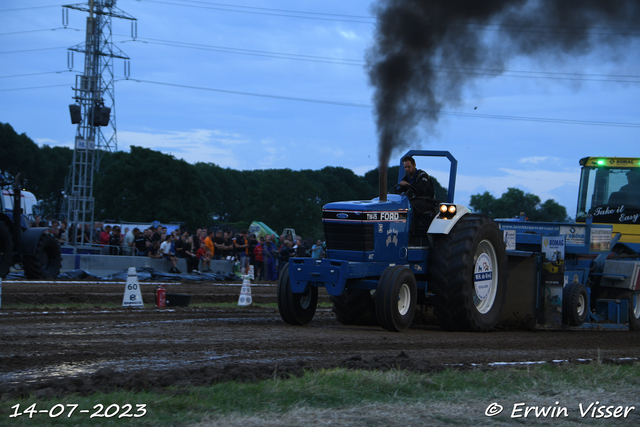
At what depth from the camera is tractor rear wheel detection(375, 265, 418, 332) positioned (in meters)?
8.77

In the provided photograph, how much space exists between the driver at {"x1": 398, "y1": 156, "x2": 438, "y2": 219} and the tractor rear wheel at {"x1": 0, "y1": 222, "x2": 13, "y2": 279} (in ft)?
32.4

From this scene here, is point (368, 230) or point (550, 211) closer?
point (368, 230)

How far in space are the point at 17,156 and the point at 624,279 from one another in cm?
Answer: 6341

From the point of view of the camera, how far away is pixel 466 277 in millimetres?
9391

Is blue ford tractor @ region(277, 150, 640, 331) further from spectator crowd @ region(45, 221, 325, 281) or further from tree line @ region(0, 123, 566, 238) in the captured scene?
tree line @ region(0, 123, 566, 238)

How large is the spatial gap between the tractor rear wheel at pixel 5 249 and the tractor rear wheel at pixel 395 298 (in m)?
10.2

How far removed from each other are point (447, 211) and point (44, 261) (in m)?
12.0

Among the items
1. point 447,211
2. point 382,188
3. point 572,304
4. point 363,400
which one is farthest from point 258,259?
point 363,400

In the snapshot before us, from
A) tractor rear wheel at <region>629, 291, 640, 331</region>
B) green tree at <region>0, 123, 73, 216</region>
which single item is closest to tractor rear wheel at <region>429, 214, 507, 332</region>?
tractor rear wheel at <region>629, 291, 640, 331</region>

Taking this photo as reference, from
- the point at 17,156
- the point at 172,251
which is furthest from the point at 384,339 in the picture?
the point at 17,156

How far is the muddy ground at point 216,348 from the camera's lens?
210 inches

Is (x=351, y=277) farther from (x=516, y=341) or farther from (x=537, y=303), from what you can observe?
(x=537, y=303)

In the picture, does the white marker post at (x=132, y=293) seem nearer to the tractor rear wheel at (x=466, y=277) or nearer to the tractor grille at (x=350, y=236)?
the tractor grille at (x=350, y=236)

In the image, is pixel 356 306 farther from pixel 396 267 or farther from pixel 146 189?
pixel 146 189
